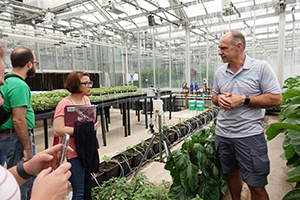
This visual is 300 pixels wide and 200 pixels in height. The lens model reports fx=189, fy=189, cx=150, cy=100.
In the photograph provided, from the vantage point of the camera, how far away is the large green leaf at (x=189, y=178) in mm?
1642

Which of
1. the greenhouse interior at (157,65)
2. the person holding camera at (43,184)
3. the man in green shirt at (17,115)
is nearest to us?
the person holding camera at (43,184)

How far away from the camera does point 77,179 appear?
1477 mm

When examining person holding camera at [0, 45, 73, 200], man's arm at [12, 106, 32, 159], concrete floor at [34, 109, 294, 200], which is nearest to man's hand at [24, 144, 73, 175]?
person holding camera at [0, 45, 73, 200]

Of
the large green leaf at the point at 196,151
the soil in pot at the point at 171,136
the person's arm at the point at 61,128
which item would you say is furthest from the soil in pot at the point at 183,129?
the person's arm at the point at 61,128

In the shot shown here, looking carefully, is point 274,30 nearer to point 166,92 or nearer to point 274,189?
point 166,92

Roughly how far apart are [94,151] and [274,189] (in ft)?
7.06

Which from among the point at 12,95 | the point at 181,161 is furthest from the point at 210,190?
the point at 12,95

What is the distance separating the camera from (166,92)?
21.4 feet

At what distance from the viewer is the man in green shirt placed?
1506 mm

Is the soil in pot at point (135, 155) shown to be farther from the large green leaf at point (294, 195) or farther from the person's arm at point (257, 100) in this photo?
the large green leaf at point (294, 195)

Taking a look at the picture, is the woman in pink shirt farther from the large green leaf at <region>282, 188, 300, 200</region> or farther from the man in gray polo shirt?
the large green leaf at <region>282, 188, 300, 200</region>

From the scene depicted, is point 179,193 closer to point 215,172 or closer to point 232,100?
point 215,172

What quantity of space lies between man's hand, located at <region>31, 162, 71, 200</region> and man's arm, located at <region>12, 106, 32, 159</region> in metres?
1.11

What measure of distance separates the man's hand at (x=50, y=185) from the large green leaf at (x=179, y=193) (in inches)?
51.6
